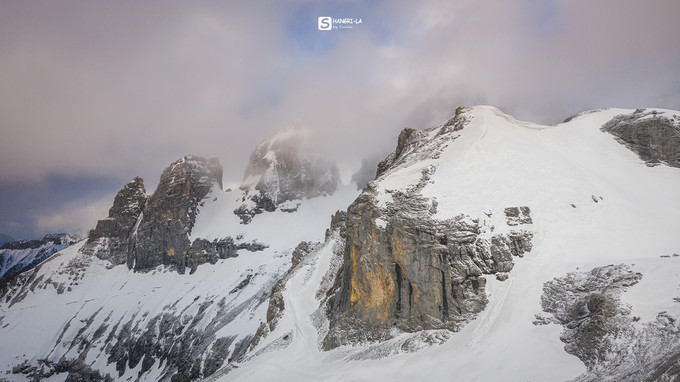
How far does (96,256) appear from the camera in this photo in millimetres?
169125

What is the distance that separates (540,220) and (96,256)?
198 m

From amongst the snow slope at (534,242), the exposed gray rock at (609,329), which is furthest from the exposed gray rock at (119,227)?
the exposed gray rock at (609,329)

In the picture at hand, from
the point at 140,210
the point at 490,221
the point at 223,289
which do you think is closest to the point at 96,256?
the point at 140,210

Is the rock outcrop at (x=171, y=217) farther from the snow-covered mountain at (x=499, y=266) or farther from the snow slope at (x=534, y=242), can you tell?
the snow slope at (x=534, y=242)

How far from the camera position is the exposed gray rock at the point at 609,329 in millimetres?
13880

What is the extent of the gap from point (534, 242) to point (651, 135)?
25.5 metres

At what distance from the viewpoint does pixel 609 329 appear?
17781 millimetres

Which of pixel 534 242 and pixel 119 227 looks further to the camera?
pixel 119 227

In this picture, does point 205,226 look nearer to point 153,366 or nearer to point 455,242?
point 153,366

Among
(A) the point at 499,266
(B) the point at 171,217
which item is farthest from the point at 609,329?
(B) the point at 171,217

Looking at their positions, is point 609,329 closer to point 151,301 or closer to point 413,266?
point 413,266

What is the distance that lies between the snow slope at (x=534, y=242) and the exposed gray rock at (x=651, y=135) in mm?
1350

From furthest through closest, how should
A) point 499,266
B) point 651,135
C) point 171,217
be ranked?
point 171,217
point 651,135
point 499,266

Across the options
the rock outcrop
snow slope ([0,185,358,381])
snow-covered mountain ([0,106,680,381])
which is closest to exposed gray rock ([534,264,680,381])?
snow-covered mountain ([0,106,680,381])
